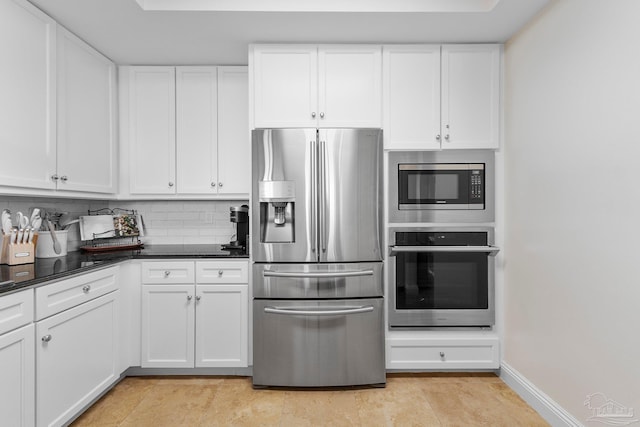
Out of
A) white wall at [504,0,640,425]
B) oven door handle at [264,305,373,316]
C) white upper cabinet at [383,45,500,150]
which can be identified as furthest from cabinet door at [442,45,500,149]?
oven door handle at [264,305,373,316]

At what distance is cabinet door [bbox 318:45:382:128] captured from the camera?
2.69m

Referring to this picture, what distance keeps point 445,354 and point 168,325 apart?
203 cm

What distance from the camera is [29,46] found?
2145mm

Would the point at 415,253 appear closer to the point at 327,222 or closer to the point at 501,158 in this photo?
the point at 327,222

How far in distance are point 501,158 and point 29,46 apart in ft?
10.2

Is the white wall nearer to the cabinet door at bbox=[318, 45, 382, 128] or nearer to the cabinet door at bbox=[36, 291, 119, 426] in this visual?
the cabinet door at bbox=[318, 45, 382, 128]

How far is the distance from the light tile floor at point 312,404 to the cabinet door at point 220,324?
205 mm

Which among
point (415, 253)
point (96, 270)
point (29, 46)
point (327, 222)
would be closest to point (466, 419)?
point (415, 253)

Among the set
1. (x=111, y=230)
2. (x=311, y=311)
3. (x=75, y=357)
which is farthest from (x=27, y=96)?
(x=311, y=311)

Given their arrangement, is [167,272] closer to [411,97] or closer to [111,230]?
[111,230]

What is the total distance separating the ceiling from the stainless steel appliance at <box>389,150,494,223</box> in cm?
82

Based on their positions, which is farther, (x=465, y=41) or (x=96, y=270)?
(x=465, y=41)

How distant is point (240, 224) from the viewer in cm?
301

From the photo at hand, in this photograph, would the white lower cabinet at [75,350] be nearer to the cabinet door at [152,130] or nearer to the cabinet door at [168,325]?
the cabinet door at [168,325]
